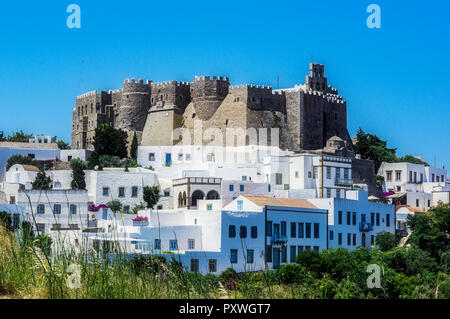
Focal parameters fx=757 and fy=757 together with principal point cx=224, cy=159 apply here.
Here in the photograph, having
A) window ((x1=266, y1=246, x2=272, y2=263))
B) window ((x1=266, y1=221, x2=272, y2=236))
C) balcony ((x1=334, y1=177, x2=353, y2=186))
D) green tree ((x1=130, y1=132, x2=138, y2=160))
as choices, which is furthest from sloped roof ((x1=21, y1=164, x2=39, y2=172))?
window ((x1=266, y1=246, x2=272, y2=263))

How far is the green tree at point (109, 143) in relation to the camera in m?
59.8

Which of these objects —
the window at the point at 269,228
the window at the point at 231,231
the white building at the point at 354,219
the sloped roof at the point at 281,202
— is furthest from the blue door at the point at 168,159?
the window at the point at 231,231

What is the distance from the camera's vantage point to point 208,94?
2542 inches

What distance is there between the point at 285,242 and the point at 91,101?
33121 mm

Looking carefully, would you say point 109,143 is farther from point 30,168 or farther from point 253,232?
point 253,232

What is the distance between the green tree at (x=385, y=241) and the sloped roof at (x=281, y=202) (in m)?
5.05

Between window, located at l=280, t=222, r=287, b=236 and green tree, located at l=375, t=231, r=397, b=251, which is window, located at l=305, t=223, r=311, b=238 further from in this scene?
green tree, located at l=375, t=231, r=397, b=251

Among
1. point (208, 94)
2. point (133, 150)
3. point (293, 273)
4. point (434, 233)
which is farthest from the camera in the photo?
point (208, 94)

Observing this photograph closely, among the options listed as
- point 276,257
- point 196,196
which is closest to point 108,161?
point 196,196

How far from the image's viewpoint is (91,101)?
6800 centimetres

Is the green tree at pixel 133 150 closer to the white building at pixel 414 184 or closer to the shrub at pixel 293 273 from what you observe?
the white building at pixel 414 184

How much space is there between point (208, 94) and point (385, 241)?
955 inches

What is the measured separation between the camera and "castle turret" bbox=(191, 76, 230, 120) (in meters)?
63.8

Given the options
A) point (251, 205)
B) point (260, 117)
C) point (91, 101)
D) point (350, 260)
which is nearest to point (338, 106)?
point (260, 117)
